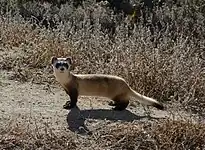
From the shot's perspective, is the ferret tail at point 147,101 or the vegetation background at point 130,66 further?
the ferret tail at point 147,101

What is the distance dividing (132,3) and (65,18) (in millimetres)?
2105

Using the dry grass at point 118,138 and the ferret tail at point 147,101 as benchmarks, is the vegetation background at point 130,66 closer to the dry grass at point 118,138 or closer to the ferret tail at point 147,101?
the dry grass at point 118,138

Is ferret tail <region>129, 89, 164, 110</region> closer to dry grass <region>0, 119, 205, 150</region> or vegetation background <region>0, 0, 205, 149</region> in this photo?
vegetation background <region>0, 0, 205, 149</region>

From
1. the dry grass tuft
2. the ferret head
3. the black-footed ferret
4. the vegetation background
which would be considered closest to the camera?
the dry grass tuft

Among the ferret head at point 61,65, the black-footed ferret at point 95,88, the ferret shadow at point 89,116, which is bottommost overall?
the ferret shadow at point 89,116

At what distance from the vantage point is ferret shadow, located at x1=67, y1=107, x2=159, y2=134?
4.39m

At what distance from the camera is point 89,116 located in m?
4.70

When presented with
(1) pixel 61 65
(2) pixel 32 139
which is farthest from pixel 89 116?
(2) pixel 32 139

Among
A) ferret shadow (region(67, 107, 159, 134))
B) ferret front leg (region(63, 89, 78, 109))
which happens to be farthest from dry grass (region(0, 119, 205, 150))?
ferret front leg (region(63, 89, 78, 109))

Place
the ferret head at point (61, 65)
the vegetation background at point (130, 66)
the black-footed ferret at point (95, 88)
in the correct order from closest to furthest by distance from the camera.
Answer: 1. the vegetation background at point (130, 66)
2. the ferret head at point (61, 65)
3. the black-footed ferret at point (95, 88)

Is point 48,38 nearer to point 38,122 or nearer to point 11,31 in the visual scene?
point 11,31

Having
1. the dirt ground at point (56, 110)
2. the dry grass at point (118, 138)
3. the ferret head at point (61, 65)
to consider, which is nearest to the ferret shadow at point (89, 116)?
the dirt ground at point (56, 110)

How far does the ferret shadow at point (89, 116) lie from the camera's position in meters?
4.39

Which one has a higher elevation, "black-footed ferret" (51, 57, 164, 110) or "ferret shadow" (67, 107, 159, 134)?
"black-footed ferret" (51, 57, 164, 110)
